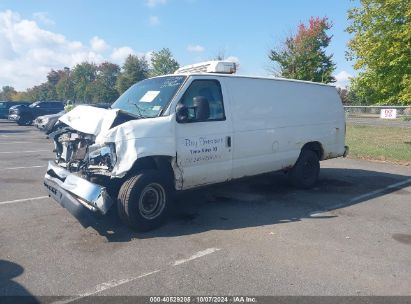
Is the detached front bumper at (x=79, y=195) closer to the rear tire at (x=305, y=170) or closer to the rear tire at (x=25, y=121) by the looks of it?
the rear tire at (x=305, y=170)

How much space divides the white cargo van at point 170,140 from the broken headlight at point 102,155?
0.01m

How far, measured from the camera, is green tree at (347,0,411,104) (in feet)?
48.5

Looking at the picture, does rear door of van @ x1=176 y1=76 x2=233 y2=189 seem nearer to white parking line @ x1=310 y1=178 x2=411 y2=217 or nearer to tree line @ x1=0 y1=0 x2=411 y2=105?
white parking line @ x1=310 y1=178 x2=411 y2=217

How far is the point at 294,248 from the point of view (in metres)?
4.50

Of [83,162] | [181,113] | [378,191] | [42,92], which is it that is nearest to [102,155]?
[83,162]

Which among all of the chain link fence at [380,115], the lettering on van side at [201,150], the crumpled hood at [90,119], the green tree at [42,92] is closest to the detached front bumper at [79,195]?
the crumpled hood at [90,119]

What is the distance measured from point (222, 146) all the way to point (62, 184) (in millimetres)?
2445

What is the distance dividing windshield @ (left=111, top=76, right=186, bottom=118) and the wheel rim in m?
1.07

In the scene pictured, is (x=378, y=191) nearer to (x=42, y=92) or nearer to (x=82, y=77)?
(x=82, y=77)

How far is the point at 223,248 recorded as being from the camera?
177 inches

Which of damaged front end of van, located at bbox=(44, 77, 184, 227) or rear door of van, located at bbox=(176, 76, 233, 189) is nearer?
damaged front end of van, located at bbox=(44, 77, 184, 227)

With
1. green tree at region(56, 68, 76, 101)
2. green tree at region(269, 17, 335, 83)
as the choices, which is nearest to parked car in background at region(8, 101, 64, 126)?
green tree at region(269, 17, 335, 83)

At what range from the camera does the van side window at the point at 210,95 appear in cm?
548

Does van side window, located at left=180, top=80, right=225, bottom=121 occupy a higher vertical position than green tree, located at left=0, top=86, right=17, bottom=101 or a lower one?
lower
